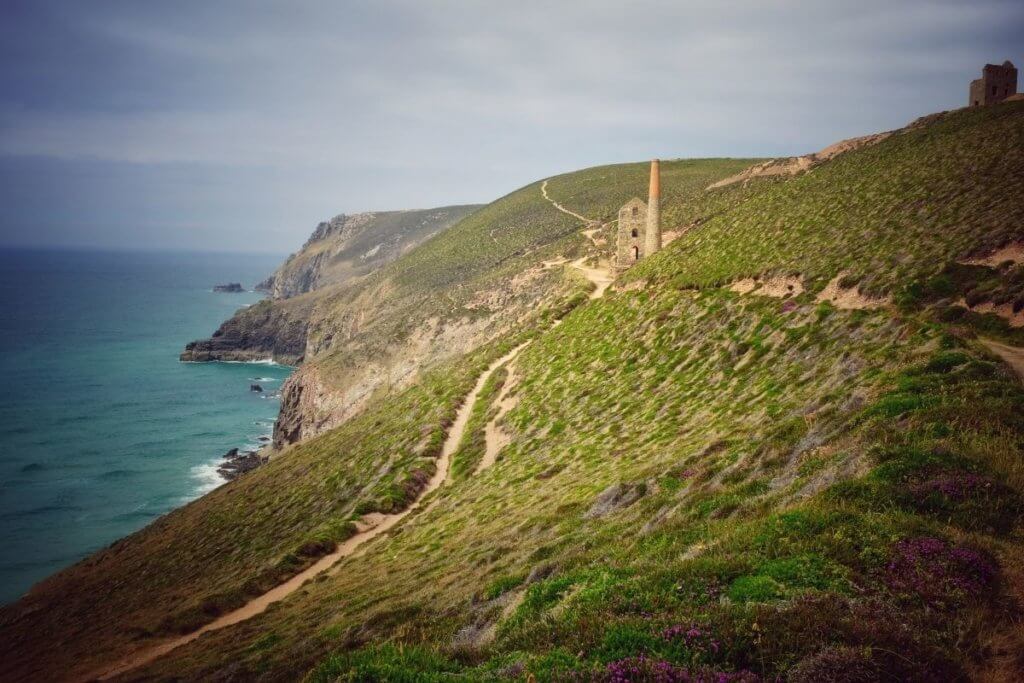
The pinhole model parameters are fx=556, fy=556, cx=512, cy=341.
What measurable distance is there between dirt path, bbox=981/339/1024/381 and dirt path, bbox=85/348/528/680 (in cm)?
2435

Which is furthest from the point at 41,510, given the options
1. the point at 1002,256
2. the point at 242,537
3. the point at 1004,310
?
the point at 1002,256

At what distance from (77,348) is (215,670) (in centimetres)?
16167

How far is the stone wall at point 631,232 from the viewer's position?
55.1 metres

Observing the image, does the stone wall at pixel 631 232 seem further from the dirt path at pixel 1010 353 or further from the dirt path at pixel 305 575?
the dirt path at pixel 1010 353

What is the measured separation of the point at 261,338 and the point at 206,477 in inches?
3431

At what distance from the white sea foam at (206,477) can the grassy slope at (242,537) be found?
59.0 feet

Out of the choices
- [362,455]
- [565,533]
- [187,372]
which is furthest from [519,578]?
[187,372]

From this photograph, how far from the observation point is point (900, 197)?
3497 centimetres

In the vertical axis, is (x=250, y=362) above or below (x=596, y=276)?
below

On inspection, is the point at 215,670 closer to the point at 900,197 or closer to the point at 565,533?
the point at 565,533

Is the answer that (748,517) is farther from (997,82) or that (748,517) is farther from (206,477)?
(206,477)

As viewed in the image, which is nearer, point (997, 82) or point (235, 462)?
point (997, 82)

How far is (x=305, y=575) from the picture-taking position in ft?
84.2

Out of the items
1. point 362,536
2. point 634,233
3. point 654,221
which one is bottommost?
point 362,536
